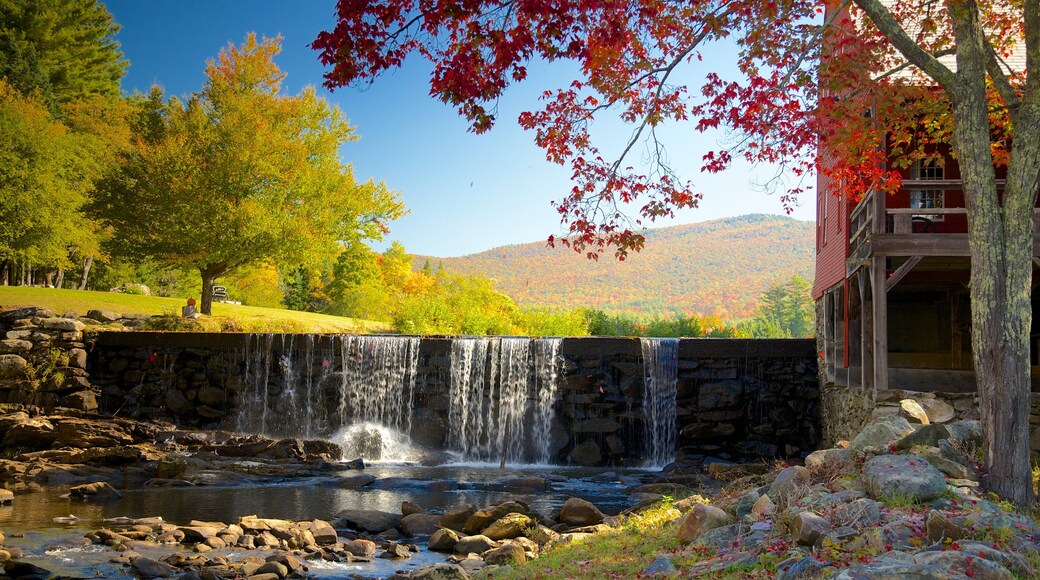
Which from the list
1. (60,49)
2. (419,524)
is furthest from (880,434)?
(60,49)

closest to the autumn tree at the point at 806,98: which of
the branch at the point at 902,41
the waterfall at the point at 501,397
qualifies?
the branch at the point at 902,41

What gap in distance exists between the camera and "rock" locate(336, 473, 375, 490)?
553 inches

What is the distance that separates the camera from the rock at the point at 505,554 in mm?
8572

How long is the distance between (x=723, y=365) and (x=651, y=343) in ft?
4.95

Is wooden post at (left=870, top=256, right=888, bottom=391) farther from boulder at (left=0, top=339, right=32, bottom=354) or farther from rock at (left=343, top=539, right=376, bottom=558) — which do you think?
boulder at (left=0, top=339, right=32, bottom=354)

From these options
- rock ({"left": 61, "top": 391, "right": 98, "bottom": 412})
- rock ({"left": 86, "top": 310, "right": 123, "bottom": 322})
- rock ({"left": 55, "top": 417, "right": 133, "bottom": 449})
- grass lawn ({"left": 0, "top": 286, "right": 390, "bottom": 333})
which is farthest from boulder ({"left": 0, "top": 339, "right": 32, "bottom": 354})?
grass lawn ({"left": 0, "top": 286, "right": 390, "bottom": 333})

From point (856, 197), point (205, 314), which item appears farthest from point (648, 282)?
point (856, 197)

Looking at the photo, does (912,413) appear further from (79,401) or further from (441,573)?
(79,401)

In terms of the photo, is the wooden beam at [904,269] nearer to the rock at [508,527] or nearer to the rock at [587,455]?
the rock at [508,527]

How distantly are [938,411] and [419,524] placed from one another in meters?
6.97

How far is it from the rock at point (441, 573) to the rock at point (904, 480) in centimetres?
359

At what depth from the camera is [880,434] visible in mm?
8742

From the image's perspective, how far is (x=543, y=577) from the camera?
6.98 meters

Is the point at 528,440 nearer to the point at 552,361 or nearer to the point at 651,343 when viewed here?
the point at 552,361
